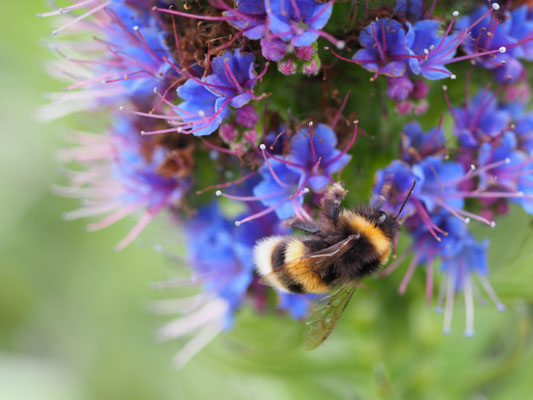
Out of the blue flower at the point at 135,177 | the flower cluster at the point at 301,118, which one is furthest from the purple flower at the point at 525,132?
the blue flower at the point at 135,177

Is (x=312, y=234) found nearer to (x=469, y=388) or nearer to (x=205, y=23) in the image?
(x=205, y=23)

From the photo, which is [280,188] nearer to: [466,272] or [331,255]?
[331,255]

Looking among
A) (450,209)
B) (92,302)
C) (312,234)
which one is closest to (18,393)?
(92,302)

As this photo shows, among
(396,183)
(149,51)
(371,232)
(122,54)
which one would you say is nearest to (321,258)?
(371,232)

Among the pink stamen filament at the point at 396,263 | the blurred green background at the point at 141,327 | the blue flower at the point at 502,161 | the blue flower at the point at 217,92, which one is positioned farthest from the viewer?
the blurred green background at the point at 141,327

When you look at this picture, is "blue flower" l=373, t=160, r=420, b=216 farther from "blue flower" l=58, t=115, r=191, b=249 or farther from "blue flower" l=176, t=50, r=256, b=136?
"blue flower" l=58, t=115, r=191, b=249

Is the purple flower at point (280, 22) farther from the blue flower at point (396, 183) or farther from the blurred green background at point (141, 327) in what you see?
the blurred green background at point (141, 327)
